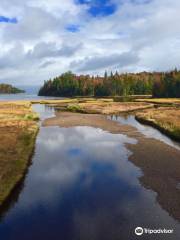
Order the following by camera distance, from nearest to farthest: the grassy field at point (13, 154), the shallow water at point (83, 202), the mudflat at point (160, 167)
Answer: the shallow water at point (83, 202) < the mudflat at point (160, 167) < the grassy field at point (13, 154)

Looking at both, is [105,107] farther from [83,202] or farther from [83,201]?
[83,202]

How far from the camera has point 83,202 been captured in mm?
23359

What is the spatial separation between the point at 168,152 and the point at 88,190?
1593 centimetres

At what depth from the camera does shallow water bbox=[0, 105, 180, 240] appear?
19.1 meters

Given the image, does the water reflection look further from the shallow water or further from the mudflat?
the mudflat

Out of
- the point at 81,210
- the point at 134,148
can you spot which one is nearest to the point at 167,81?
the point at 134,148

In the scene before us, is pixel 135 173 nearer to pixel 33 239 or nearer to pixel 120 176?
pixel 120 176

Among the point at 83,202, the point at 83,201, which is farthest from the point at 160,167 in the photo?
the point at 83,202

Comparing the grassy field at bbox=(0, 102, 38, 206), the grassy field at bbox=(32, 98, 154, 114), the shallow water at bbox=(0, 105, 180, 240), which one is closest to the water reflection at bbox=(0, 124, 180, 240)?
the shallow water at bbox=(0, 105, 180, 240)

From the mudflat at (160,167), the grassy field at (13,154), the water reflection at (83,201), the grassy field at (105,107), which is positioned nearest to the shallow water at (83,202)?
the water reflection at (83,201)

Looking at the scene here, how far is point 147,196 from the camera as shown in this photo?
24.5 meters

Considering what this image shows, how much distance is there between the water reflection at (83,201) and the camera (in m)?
19.2

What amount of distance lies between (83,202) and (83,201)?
20cm

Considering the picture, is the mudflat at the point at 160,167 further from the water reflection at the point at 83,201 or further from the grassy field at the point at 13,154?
the grassy field at the point at 13,154
